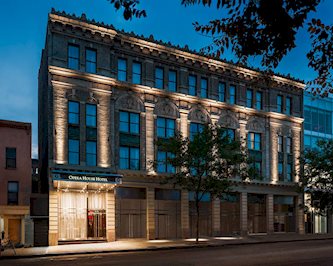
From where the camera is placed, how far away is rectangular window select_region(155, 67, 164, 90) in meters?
40.1

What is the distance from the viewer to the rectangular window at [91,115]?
3603 centimetres

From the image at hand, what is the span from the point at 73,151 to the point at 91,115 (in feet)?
10.3

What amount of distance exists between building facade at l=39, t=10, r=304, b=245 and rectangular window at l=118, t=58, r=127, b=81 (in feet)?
0.28

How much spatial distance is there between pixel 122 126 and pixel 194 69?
9.20 metres

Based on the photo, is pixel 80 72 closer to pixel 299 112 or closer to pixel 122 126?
pixel 122 126

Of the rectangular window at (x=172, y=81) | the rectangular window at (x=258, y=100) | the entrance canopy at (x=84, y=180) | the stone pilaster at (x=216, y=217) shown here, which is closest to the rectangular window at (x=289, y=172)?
the rectangular window at (x=258, y=100)

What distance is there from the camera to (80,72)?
116 ft

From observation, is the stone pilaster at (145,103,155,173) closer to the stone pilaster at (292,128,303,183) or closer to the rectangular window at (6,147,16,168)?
the rectangular window at (6,147,16,168)

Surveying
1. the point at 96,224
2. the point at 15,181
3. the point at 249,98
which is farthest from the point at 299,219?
the point at 15,181

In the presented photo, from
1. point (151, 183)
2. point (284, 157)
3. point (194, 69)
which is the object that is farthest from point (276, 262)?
point (284, 157)

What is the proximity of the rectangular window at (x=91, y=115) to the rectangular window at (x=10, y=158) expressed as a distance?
5.91 m

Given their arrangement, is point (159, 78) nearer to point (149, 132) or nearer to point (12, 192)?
point (149, 132)

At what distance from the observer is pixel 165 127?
132ft

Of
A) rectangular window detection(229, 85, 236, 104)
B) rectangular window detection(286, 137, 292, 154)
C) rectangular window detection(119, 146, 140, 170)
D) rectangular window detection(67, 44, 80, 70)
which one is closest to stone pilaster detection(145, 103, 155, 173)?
rectangular window detection(119, 146, 140, 170)
